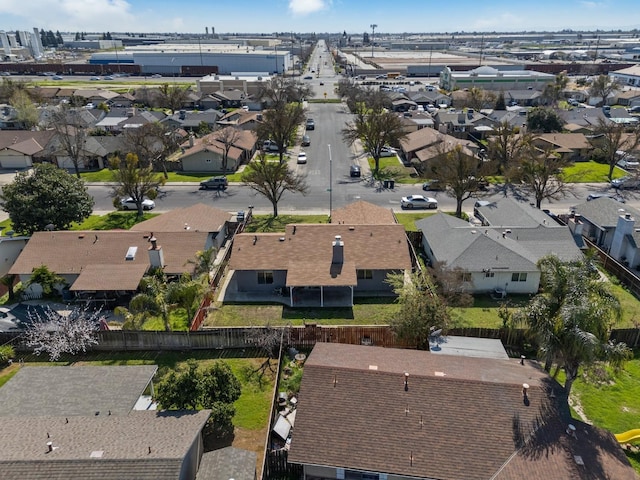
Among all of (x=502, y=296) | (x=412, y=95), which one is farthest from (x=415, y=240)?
(x=412, y=95)

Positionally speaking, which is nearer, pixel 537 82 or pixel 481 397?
pixel 481 397

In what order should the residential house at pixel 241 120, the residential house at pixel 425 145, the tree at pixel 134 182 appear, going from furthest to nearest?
the residential house at pixel 241 120 → the residential house at pixel 425 145 → the tree at pixel 134 182

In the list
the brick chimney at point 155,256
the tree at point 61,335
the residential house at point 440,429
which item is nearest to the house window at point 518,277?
the residential house at point 440,429

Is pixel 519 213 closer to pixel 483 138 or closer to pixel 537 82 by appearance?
pixel 483 138

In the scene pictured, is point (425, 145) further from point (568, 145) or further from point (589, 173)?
point (589, 173)

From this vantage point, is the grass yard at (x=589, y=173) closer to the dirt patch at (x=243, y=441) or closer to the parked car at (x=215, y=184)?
the parked car at (x=215, y=184)

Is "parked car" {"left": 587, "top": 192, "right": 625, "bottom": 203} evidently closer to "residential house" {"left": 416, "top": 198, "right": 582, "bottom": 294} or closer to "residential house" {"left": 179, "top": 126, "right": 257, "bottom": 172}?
"residential house" {"left": 416, "top": 198, "right": 582, "bottom": 294}
